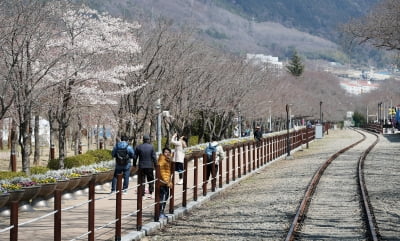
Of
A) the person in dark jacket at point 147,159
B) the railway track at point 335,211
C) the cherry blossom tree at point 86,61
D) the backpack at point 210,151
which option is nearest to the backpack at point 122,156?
the person in dark jacket at point 147,159

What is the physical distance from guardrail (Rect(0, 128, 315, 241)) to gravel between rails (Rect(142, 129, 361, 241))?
511mm

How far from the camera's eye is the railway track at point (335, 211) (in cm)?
1451

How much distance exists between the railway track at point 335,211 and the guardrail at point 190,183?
8.75ft

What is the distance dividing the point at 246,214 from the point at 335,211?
2064 mm

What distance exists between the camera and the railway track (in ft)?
47.6

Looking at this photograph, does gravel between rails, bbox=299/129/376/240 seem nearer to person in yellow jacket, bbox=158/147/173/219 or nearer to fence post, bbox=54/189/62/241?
person in yellow jacket, bbox=158/147/173/219

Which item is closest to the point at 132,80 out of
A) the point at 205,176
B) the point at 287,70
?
A: the point at 205,176

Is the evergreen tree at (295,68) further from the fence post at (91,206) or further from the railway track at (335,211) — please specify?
the fence post at (91,206)

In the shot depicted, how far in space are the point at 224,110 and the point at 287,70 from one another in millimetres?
101406

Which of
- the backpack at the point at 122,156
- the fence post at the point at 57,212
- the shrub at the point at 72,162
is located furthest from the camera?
the shrub at the point at 72,162

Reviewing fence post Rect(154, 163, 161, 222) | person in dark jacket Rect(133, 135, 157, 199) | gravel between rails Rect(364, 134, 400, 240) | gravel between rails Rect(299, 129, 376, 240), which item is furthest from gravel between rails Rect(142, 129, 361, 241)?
gravel between rails Rect(364, 134, 400, 240)

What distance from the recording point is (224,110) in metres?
55.2

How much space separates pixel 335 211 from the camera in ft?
59.8

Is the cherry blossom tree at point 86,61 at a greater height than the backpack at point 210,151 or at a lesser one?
greater
